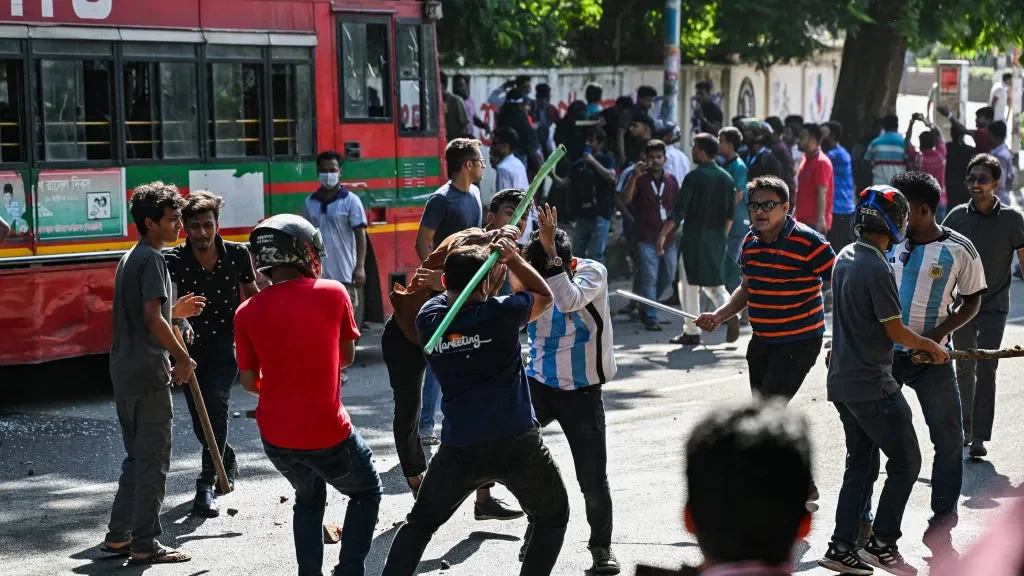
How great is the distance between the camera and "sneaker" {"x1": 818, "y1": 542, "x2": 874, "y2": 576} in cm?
652

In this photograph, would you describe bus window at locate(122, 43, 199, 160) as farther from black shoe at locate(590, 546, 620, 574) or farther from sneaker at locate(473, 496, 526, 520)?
black shoe at locate(590, 546, 620, 574)

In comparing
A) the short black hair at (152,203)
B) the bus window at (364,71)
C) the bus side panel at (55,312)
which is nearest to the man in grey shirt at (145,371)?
the short black hair at (152,203)

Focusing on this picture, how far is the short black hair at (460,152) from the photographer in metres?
8.88

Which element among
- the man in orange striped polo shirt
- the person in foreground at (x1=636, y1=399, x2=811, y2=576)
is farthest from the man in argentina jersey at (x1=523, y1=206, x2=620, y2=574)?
the person in foreground at (x1=636, y1=399, x2=811, y2=576)

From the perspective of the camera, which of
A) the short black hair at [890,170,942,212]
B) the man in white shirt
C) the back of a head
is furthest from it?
the man in white shirt

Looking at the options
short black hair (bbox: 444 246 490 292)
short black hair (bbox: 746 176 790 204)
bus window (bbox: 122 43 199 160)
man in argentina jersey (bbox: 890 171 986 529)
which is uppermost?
bus window (bbox: 122 43 199 160)

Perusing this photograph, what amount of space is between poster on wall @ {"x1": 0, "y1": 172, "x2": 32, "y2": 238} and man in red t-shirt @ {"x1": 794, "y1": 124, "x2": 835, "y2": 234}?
7993 millimetres

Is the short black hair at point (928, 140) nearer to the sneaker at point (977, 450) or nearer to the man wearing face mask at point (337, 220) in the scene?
the man wearing face mask at point (337, 220)

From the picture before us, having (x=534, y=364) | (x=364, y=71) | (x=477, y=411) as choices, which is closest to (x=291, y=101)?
(x=364, y=71)

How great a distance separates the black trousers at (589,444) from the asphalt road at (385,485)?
11.9 inches

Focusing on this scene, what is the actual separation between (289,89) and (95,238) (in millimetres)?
2244

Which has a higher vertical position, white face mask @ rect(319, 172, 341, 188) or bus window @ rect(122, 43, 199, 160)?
bus window @ rect(122, 43, 199, 160)

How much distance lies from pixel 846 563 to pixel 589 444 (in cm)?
126

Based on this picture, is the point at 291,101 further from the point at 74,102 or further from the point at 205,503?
the point at 205,503
